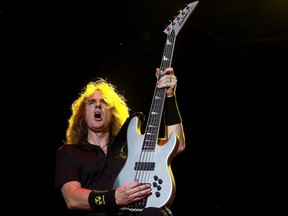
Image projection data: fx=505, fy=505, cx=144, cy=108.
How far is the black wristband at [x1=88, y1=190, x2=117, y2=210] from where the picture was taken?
2.78m

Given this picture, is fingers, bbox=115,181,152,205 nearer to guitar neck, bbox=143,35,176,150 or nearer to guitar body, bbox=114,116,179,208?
guitar body, bbox=114,116,179,208

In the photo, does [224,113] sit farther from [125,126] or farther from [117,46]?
[125,126]

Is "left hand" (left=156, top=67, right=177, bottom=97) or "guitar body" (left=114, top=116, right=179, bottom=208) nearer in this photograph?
"guitar body" (left=114, top=116, right=179, bottom=208)

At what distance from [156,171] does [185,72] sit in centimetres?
333

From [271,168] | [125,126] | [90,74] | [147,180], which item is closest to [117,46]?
[90,74]

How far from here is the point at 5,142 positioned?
16.0 ft

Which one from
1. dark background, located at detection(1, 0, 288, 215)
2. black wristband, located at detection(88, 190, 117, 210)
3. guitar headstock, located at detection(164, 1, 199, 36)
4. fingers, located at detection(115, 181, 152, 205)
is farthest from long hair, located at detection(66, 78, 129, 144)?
dark background, located at detection(1, 0, 288, 215)

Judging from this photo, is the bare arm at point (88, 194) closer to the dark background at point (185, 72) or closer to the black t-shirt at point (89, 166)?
the black t-shirt at point (89, 166)

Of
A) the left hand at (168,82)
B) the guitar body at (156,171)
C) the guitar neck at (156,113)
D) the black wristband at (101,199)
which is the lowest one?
the black wristband at (101,199)

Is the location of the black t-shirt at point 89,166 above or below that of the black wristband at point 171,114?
below

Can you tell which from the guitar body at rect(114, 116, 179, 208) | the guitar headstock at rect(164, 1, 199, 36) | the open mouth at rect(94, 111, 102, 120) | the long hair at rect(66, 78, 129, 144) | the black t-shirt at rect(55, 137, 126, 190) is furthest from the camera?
the long hair at rect(66, 78, 129, 144)

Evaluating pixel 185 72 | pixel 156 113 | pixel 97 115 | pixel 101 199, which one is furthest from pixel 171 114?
pixel 185 72

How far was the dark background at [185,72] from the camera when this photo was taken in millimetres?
5086

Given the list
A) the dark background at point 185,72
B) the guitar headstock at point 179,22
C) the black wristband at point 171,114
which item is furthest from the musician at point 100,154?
the dark background at point 185,72
